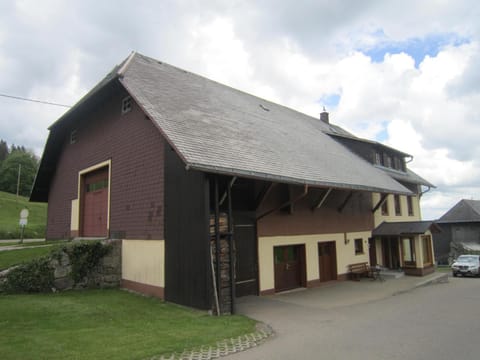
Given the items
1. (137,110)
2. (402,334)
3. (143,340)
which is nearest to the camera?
(143,340)

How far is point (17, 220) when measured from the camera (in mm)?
41125

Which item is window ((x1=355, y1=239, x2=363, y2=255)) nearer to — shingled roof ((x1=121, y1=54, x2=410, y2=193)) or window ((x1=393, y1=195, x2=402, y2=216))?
shingled roof ((x1=121, y1=54, x2=410, y2=193))

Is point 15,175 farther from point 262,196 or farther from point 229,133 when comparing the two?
point 262,196

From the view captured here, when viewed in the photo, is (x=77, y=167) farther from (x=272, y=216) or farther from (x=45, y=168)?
(x=272, y=216)

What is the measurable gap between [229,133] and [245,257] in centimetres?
425

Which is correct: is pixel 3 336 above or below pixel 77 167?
below

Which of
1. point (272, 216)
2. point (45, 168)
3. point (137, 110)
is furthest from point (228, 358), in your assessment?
point (45, 168)

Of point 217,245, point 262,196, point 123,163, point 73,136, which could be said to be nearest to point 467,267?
point 262,196

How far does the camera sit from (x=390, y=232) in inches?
754

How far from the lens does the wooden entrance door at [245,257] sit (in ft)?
38.1

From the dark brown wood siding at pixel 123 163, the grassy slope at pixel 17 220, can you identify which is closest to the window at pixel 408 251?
the dark brown wood siding at pixel 123 163

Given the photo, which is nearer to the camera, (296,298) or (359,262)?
(296,298)

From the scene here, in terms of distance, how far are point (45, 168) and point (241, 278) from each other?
1348cm

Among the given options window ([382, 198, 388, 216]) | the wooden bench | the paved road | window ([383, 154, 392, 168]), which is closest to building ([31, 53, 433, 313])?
the wooden bench
